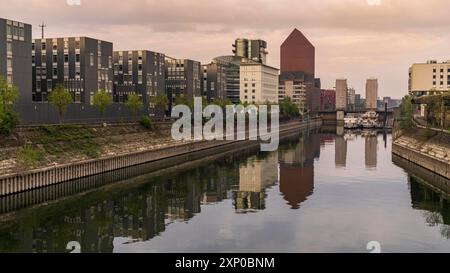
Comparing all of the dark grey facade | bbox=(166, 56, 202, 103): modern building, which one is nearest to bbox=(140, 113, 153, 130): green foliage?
the dark grey facade

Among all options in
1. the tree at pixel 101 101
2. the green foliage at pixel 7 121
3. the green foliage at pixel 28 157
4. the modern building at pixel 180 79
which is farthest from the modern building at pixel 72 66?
the modern building at pixel 180 79

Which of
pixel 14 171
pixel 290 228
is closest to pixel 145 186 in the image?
pixel 14 171

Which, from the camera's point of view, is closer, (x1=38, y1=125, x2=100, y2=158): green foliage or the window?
(x1=38, y1=125, x2=100, y2=158): green foliage

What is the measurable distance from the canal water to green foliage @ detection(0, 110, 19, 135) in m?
10.2

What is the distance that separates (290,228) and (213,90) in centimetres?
15380

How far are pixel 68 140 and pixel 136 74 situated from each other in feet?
223

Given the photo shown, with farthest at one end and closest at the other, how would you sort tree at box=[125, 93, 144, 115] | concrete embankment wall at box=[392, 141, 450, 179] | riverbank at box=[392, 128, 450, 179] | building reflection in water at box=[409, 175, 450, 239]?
tree at box=[125, 93, 144, 115] → riverbank at box=[392, 128, 450, 179] → concrete embankment wall at box=[392, 141, 450, 179] → building reflection in water at box=[409, 175, 450, 239]

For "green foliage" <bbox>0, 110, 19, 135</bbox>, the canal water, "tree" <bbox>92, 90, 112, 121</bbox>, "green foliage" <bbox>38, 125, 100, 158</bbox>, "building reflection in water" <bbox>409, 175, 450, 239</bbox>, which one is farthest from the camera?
"tree" <bbox>92, 90, 112, 121</bbox>

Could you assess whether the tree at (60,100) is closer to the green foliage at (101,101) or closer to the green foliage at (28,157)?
the green foliage at (101,101)

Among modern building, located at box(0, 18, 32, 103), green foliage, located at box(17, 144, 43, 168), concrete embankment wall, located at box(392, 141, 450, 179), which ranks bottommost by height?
concrete embankment wall, located at box(392, 141, 450, 179)

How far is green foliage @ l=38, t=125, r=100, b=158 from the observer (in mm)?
68875

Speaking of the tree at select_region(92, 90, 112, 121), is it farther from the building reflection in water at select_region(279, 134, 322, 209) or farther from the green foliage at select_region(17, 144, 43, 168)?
the green foliage at select_region(17, 144, 43, 168)
